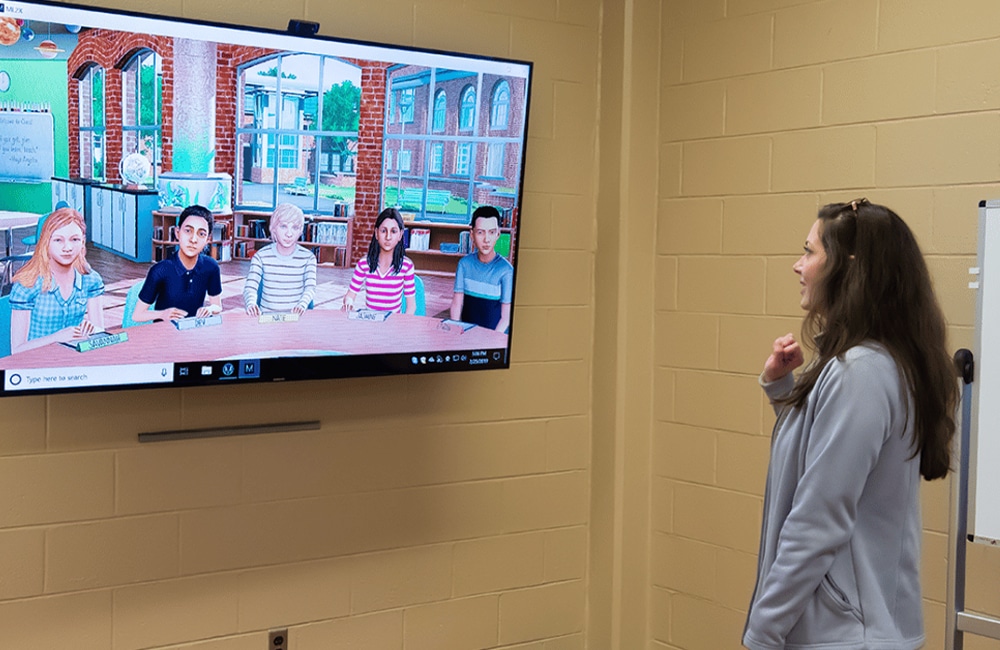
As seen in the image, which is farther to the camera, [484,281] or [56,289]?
[484,281]

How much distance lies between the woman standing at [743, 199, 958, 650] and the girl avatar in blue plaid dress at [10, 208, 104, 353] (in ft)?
5.57

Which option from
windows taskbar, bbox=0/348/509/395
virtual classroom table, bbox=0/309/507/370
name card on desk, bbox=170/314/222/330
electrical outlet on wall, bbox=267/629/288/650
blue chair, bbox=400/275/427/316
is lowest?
electrical outlet on wall, bbox=267/629/288/650

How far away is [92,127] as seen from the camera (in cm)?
247

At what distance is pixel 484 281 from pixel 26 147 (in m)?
1.32

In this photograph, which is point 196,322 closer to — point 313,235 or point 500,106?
point 313,235

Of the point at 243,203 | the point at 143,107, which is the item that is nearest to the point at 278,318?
the point at 243,203

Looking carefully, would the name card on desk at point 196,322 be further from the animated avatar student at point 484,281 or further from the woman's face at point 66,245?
the animated avatar student at point 484,281

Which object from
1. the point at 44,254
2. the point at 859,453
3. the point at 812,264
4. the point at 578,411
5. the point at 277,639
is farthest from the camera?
the point at 578,411

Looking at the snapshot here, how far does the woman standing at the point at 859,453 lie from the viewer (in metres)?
1.94

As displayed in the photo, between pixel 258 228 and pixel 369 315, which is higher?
pixel 258 228

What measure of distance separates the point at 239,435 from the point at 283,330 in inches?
15.8

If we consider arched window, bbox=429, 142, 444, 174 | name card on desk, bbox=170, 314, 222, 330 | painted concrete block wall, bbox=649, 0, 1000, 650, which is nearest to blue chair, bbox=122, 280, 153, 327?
name card on desk, bbox=170, 314, 222, 330

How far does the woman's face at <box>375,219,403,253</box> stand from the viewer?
9.46 feet

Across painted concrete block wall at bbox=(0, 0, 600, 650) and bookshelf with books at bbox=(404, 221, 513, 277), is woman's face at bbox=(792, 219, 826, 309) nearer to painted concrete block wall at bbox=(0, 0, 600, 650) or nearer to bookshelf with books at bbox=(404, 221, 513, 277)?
bookshelf with books at bbox=(404, 221, 513, 277)
